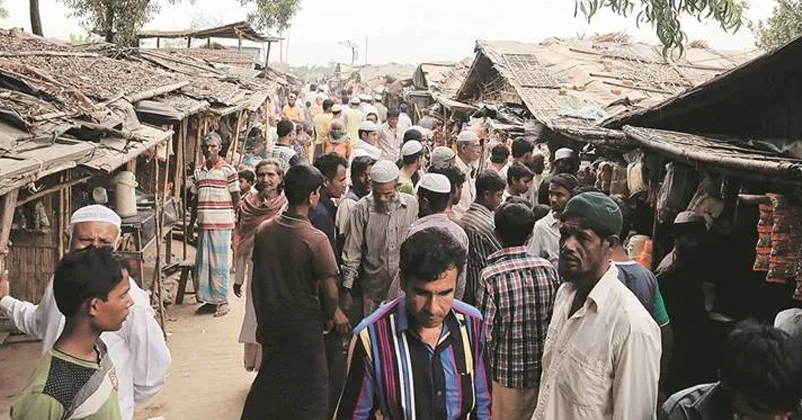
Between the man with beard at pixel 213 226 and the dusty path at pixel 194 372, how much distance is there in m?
0.36

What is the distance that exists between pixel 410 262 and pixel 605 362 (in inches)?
37.2

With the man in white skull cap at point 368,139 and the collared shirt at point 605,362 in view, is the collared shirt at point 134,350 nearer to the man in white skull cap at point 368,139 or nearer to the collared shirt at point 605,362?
the collared shirt at point 605,362

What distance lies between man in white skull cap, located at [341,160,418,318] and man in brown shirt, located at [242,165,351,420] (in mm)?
976

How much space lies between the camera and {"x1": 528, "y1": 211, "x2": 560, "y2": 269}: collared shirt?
552cm

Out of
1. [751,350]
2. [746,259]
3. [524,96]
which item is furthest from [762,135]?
[524,96]

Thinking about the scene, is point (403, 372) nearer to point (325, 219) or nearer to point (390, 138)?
point (325, 219)

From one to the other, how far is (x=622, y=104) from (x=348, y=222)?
5.75 metres

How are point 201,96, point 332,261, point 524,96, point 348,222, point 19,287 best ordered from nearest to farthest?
point 332,261 < point 348,222 < point 19,287 < point 201,96 < point 524,96

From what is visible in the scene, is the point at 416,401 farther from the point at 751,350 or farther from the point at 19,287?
the point at 19,287

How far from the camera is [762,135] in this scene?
19.6ft

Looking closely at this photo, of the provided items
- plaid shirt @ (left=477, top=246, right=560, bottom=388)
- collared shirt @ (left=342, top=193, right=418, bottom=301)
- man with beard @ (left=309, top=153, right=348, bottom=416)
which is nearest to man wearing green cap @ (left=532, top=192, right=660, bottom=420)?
plaid shirt @ (left=477, top=246, right=560, bottom=388)

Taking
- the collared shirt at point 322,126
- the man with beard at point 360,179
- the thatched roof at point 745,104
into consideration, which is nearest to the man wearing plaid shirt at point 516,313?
the man with beard at point 360,179

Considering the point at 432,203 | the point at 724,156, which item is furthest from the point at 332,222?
the point at 724,156

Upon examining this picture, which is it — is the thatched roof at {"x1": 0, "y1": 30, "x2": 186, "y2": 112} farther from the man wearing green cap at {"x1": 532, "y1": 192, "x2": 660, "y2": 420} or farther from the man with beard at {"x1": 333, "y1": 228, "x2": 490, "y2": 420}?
the man wearing green cap at {"x1": 532, "y1": 192, "x2": 660, "y2": 420}
